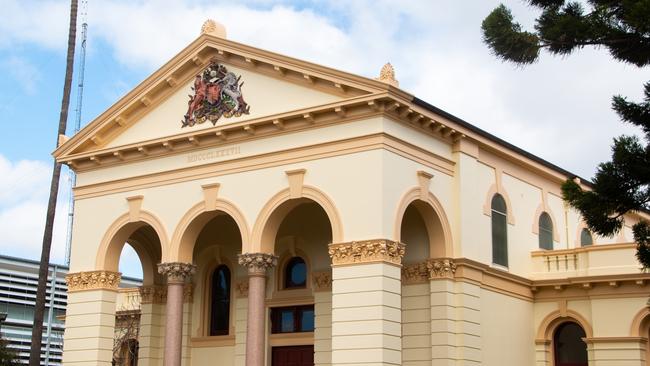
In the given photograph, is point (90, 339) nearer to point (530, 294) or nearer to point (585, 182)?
point (530, 294)

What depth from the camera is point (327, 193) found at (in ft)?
83.5

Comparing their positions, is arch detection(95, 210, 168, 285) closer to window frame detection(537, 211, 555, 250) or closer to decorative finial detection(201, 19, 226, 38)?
decorative finial detection(201, 19, 226, 38)

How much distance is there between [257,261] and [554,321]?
9690 millimetres

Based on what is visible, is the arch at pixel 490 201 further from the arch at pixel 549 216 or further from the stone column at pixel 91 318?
the stone column at pixel 91 318

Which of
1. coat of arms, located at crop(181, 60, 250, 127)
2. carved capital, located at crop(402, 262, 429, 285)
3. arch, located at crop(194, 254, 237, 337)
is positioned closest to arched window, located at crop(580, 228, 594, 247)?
carved capital, located at crop(402, 262, 429, 285)

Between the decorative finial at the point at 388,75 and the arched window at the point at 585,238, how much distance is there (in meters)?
12.9

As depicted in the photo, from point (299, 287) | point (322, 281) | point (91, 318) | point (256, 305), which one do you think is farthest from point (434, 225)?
point (91, 318)

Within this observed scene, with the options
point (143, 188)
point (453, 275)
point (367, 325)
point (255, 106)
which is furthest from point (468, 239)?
point (143, 188)

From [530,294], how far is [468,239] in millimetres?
4295

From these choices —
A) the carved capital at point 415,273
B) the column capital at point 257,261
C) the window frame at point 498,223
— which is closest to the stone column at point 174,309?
A: the column capital at point 257,261

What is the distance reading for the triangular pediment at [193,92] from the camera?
26.1m

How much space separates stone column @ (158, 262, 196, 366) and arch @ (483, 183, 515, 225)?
833cm

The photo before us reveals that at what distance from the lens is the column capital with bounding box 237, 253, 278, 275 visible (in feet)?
86.5

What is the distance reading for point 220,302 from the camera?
31.9 meters
